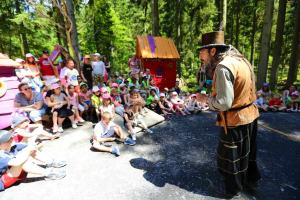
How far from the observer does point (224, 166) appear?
3264 millimetres

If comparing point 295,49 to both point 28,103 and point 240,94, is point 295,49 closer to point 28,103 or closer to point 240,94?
point 240,94

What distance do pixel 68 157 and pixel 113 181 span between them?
4.38 feet

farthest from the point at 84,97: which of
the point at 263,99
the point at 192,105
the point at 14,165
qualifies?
the point at 263,99

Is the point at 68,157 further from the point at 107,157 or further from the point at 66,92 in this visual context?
the point at 66,92

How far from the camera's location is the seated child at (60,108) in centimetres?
590

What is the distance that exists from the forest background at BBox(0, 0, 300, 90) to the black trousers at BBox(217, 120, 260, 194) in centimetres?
630

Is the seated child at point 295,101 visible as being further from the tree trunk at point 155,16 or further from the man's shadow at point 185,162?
the tree trunk at point 155,16

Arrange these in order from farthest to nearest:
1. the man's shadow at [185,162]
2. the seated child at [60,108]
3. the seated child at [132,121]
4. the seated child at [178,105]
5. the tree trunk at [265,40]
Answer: the tree trunk at [265,40] → the seated child at [178,105] → the seated child at [132,121] → the seated child at [60,108] → the man's shadow at [185,162]

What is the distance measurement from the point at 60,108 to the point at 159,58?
743cm

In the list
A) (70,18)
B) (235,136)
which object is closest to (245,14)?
(70,18)

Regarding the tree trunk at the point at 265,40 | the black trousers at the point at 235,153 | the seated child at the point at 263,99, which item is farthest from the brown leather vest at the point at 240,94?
the tree trunk at the point at 265,40

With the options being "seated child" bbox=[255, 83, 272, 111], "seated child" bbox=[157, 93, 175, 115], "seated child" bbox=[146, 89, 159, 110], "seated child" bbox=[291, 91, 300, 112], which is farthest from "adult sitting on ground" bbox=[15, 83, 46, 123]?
"seated child" bbox=[291, 91, 300, 112]

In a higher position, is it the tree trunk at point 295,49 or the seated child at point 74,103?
the tree trunk at point 295,49

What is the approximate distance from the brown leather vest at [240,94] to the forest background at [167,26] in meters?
6.11
